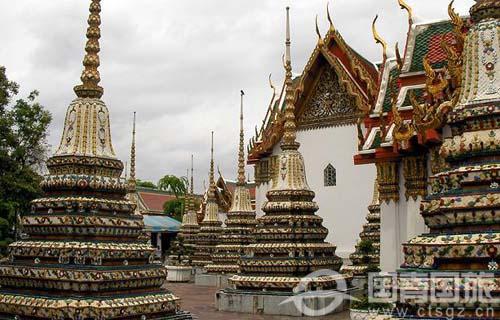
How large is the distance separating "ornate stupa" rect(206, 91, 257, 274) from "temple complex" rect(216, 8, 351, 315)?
323 inches

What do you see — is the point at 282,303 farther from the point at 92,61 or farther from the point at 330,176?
the point at 330,176

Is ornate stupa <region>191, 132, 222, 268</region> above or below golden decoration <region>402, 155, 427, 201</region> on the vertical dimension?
below

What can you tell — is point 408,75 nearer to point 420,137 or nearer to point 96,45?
point 420,137

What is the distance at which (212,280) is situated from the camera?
23047mm

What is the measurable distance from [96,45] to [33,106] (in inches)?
504

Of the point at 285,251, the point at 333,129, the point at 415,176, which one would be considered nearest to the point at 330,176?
the point at 333,129

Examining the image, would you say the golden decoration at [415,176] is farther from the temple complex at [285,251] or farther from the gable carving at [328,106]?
the gable carving at [328,106]

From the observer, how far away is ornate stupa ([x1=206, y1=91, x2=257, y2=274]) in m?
22.8

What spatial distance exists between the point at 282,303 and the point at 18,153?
38.6ft

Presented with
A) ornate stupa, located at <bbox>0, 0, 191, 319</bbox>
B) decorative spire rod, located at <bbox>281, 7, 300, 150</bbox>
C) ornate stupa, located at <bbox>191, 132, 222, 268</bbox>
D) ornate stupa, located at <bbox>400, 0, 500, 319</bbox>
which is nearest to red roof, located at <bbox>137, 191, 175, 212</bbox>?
ornate stupa, located at <bbox>191, 132, 222, 268</bbox>

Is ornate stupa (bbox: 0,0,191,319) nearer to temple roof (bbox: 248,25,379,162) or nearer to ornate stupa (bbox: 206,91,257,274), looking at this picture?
ornate stupa (bbox: 206,91,257,274)

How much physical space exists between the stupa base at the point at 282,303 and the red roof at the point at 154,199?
37182 mm

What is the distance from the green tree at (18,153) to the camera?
1948 centimetres

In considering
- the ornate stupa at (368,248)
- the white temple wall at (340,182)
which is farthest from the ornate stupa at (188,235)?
the ornate stupa at (368,248)
